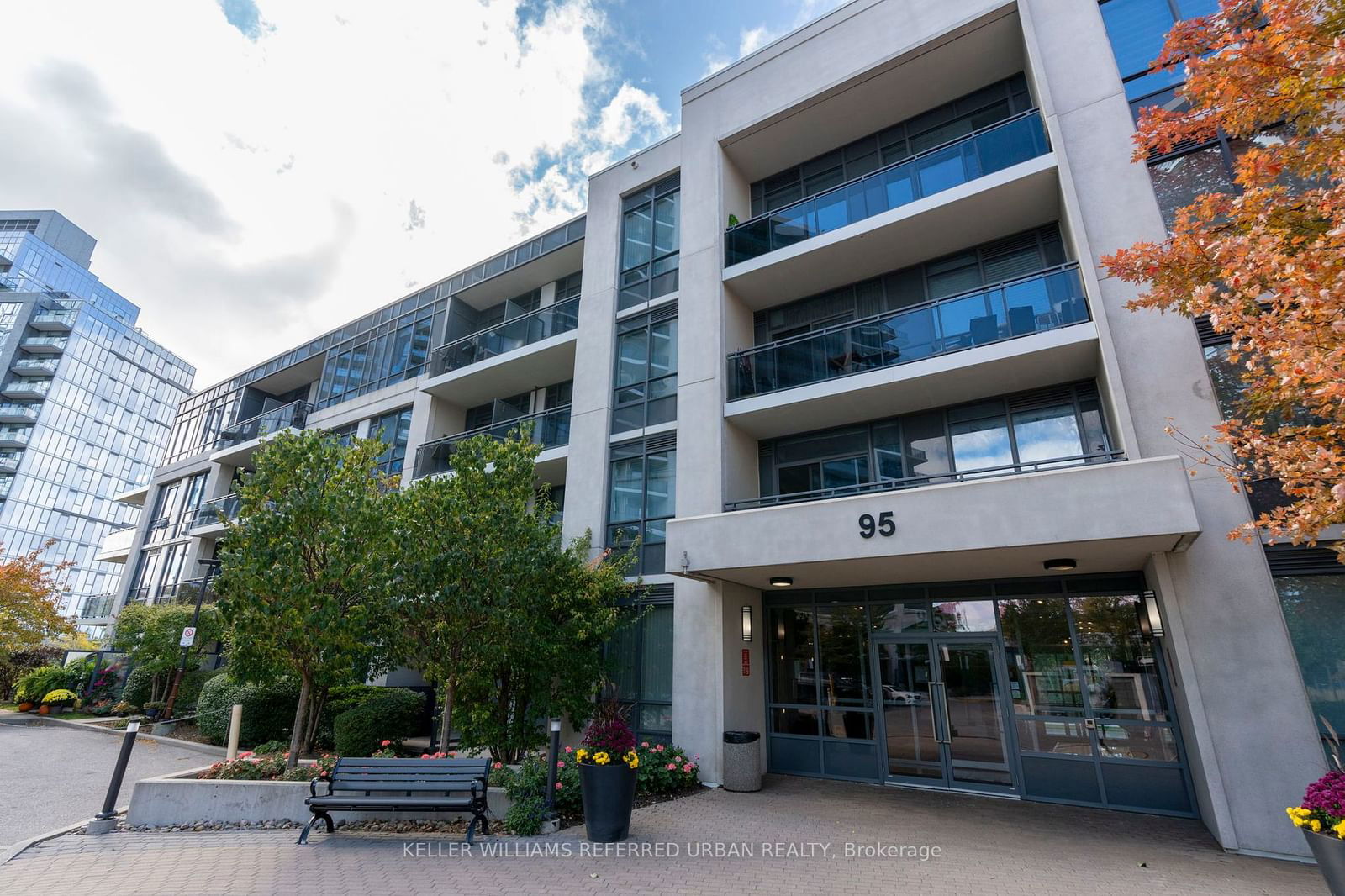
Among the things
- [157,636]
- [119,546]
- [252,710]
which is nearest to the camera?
[252,710]

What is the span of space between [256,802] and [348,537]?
12.7ft

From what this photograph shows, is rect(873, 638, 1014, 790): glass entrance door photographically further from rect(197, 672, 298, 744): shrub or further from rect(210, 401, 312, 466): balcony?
rect(210, 401, 312, 466): balcony

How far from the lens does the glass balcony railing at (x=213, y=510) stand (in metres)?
24.3

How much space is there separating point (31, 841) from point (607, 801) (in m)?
6.92

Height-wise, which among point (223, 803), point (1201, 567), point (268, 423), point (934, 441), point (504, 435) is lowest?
point (223, 803)

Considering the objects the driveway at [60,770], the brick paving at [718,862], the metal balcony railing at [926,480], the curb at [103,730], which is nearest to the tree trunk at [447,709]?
the brick paving at [718,862]

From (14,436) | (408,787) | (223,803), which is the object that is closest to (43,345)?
(14,436)

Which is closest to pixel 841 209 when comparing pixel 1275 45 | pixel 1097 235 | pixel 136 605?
pixel 1097 235

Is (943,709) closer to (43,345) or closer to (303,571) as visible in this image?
(303,571)

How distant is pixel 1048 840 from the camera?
299 inches

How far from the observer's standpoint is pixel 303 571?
9.84 m

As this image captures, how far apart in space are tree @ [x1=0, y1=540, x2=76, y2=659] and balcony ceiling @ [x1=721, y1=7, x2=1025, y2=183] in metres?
31.2

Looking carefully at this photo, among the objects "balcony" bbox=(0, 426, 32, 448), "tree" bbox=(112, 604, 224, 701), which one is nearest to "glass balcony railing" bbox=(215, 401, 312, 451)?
"tree" bbox=(112, 604, 224, 701)

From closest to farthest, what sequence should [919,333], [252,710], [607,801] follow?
1. [607,801]
2. [919,333]
3. [252,710]
